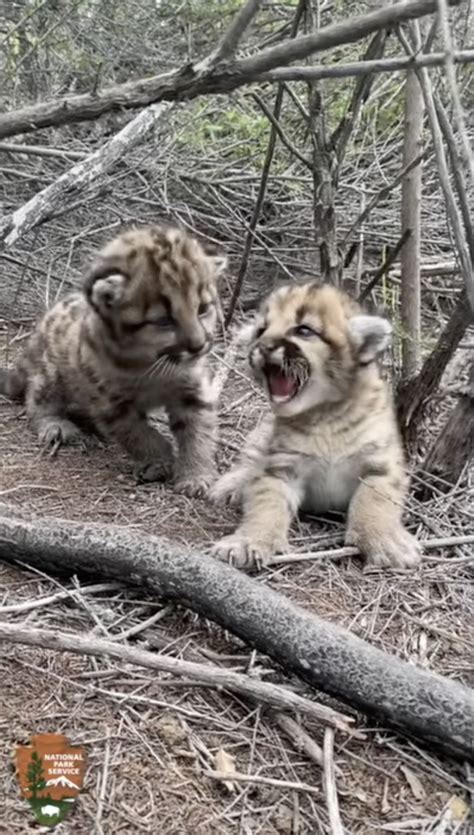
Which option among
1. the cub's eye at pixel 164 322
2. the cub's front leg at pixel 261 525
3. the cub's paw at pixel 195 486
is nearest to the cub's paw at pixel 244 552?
the cub's front leg at pixel 261 525

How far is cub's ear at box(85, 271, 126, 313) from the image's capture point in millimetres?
4734

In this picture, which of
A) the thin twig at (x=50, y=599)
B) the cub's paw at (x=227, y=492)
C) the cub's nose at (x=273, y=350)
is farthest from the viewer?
the cub's paw at (x=227, y=492)

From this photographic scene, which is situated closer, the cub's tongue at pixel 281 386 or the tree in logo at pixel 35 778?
the tree in logo at pixel 35 778

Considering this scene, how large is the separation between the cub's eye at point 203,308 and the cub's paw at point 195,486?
0.81m

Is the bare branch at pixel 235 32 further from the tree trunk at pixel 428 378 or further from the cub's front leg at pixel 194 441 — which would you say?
the cub's front leg at pixel 194 441

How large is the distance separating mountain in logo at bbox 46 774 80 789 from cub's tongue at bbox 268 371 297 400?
1.91m

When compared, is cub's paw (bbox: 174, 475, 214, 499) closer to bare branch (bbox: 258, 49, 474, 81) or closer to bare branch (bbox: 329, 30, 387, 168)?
bare branch (bbox: 329, 30, 387, 168)

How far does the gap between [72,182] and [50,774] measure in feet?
13.1

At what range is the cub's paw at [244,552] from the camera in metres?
3.70

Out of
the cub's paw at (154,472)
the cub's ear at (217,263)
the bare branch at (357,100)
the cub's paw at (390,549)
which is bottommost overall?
the cub's paw at (154,472)

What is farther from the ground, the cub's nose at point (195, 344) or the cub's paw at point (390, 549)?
the cub's nose at point (195, 344)

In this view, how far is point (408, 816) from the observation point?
265cm

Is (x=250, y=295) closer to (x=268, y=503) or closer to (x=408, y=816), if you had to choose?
(x=268, y=503)

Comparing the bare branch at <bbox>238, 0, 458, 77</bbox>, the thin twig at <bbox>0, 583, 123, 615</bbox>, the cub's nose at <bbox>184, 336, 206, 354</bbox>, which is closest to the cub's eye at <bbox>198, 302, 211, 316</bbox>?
the cub's nose at <bbox>184, 336, 206, 354</bbox>
